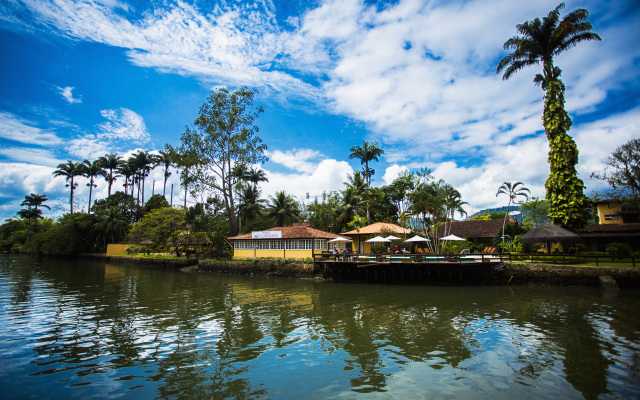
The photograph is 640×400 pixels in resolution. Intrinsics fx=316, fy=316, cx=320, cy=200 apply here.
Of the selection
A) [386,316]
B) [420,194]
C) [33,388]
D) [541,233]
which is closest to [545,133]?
[541,233]

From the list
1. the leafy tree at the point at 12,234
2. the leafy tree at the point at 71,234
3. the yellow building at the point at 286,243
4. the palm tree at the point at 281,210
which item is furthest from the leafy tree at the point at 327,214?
the leafy tree at the point at 12,234

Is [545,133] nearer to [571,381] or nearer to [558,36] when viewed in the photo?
[558,36]

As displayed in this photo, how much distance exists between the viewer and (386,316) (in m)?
13.5

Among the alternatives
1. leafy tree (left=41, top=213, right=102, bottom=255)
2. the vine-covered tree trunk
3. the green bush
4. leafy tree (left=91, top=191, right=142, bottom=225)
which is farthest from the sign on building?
leafy tree (left=41, top=213, right=102, bottom=255)

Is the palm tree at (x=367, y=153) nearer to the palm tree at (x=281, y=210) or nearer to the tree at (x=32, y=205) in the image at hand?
the palm tree at (x=281, y=210)

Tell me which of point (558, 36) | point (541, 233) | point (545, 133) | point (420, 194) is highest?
point (558, 36)

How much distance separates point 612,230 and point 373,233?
72.9ft

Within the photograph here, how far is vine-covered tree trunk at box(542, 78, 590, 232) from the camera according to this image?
24.0m

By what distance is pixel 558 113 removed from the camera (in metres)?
24.9

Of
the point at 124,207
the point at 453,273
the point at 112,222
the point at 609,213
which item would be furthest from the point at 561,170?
the point at 124,207

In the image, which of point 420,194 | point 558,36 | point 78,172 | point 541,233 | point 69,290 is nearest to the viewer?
point 69,290

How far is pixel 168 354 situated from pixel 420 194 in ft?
112

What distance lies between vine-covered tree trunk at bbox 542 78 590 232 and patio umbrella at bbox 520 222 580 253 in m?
2.78

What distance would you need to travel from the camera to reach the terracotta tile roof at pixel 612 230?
2866 centimetres
